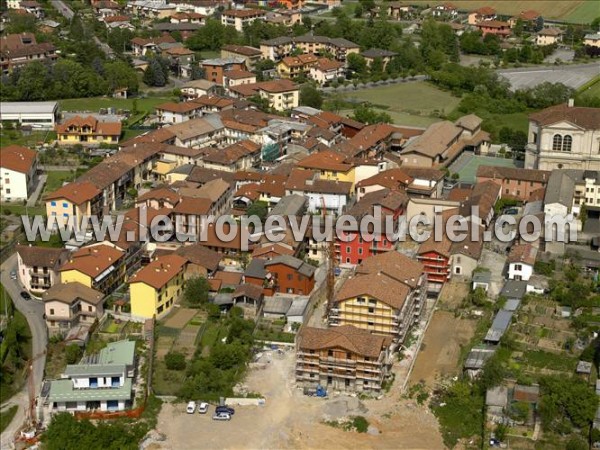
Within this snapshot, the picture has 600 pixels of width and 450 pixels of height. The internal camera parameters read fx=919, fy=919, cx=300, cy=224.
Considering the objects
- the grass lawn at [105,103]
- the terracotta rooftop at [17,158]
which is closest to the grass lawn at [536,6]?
the grass lawn at [105,103]

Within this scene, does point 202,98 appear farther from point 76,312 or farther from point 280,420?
point 280,420

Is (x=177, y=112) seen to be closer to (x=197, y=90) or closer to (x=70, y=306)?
(x=197, y=90)

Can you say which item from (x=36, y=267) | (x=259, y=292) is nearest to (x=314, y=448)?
(x=259, y=292)

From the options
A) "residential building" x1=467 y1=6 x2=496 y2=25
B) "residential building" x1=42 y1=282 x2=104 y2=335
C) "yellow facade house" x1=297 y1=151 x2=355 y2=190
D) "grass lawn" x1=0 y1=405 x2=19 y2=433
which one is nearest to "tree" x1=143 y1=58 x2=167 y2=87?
"yellow facade house" x1=297 y1=151 x2=355 y2=190

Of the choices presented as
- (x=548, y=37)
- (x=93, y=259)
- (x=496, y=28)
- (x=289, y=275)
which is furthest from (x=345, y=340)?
(x=496, y=28)

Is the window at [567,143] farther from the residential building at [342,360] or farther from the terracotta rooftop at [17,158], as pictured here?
the terracotta rooftop at [17,158]

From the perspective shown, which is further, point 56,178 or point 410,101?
point 410,101

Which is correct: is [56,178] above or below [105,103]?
below
